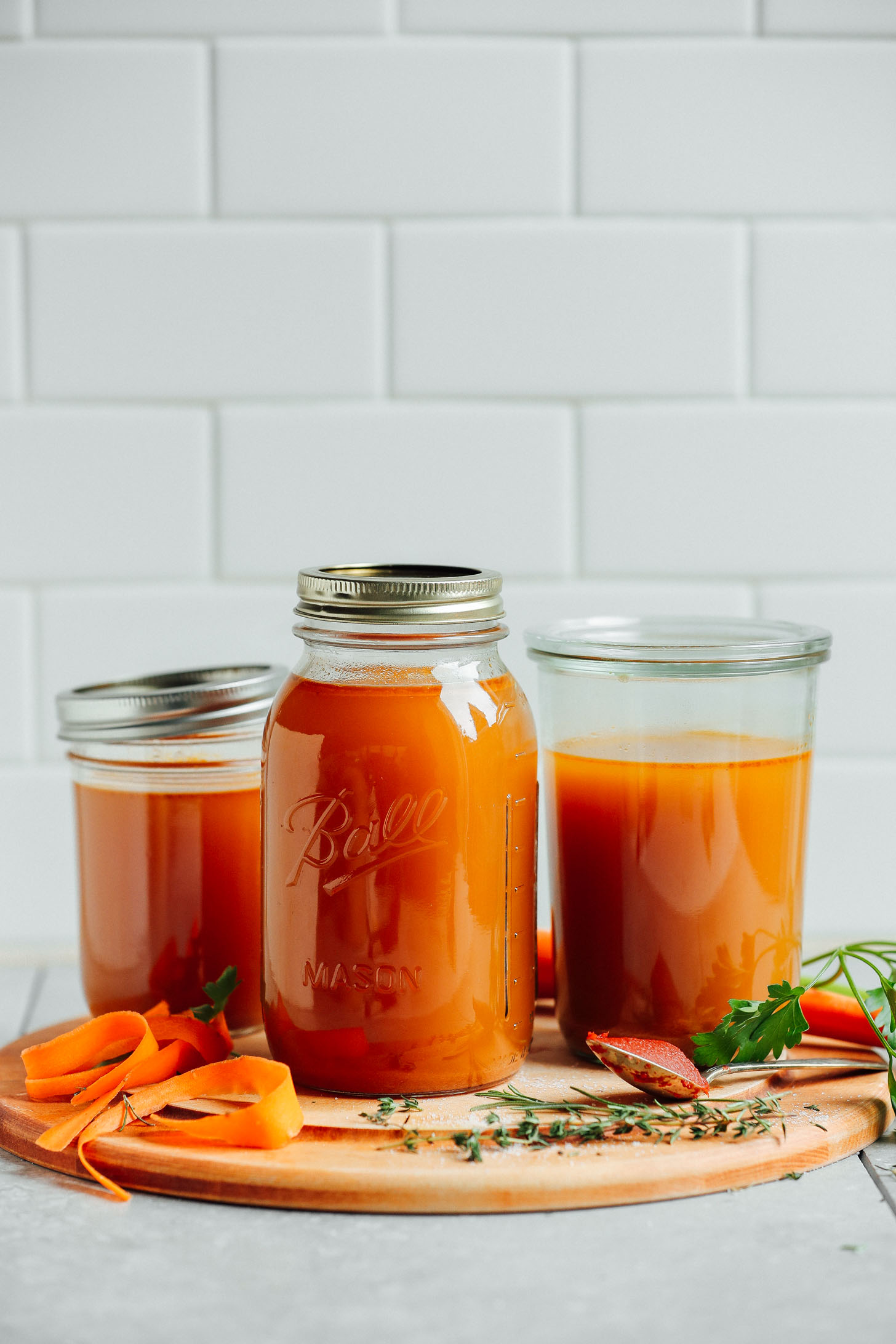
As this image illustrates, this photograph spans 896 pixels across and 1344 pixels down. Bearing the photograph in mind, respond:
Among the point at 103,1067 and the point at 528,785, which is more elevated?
the point at 528,785

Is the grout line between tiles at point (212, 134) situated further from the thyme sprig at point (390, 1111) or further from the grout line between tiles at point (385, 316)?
the thyme sprig at point (390, 1111)

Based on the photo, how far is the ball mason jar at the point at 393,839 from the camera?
29.6 inches

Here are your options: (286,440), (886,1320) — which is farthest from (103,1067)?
(286,440)

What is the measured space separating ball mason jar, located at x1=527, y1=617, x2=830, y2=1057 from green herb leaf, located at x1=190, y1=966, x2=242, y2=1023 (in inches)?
9.0

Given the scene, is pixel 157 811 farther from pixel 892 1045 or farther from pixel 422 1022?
pixel 892 1045

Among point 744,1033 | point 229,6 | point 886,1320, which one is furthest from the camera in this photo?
point 229,6

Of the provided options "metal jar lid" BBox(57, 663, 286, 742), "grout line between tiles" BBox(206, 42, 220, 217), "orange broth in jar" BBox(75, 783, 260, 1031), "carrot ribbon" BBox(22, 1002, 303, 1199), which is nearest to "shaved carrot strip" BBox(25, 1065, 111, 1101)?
"carrot ribbon" BBox(22, 1002, 303, 1199)

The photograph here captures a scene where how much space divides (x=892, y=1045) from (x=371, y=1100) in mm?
330

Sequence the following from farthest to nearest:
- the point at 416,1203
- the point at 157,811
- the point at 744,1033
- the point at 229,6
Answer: the point at 229,6
the point at 157,811
the point at 744,1033
the point at 416,1203

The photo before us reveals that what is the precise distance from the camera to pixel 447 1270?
629 mm

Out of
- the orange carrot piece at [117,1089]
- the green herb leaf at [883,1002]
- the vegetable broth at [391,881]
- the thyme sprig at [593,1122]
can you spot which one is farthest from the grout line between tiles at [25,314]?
the green herb leaf at [883,1002]

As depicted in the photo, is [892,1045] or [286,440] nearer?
[892,1045]

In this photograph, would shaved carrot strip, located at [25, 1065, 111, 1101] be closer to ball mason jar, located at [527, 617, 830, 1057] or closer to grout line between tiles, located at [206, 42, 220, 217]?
ball mason jar, located at [527, 617, 830, 1057]

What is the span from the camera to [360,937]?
758 mm
